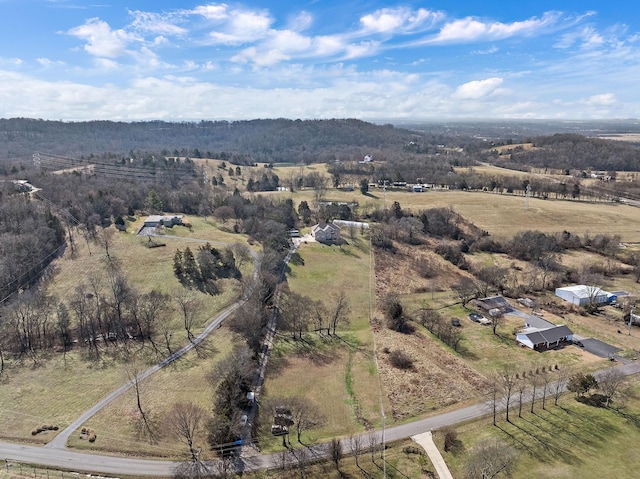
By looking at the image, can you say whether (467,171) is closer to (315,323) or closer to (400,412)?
(315,323)

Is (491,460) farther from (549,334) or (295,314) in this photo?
(295,314)

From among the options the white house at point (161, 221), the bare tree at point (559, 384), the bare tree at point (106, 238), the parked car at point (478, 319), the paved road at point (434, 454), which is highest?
the white house at point (161, 221)

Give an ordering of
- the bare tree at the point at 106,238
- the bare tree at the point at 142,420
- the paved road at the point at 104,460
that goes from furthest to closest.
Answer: the bare tree at the point at 106,238 < the bare tree at the point at 142,420 < the paved road at the point at 104,460

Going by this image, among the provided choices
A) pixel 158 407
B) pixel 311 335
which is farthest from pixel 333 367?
pixel 158 407

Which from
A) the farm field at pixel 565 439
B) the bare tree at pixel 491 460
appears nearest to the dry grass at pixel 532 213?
the farm field at pixel 565 439

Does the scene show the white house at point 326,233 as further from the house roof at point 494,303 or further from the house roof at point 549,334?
the house roof at point 549,334

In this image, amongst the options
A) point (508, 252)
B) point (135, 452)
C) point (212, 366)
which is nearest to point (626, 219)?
point (508, 252)
